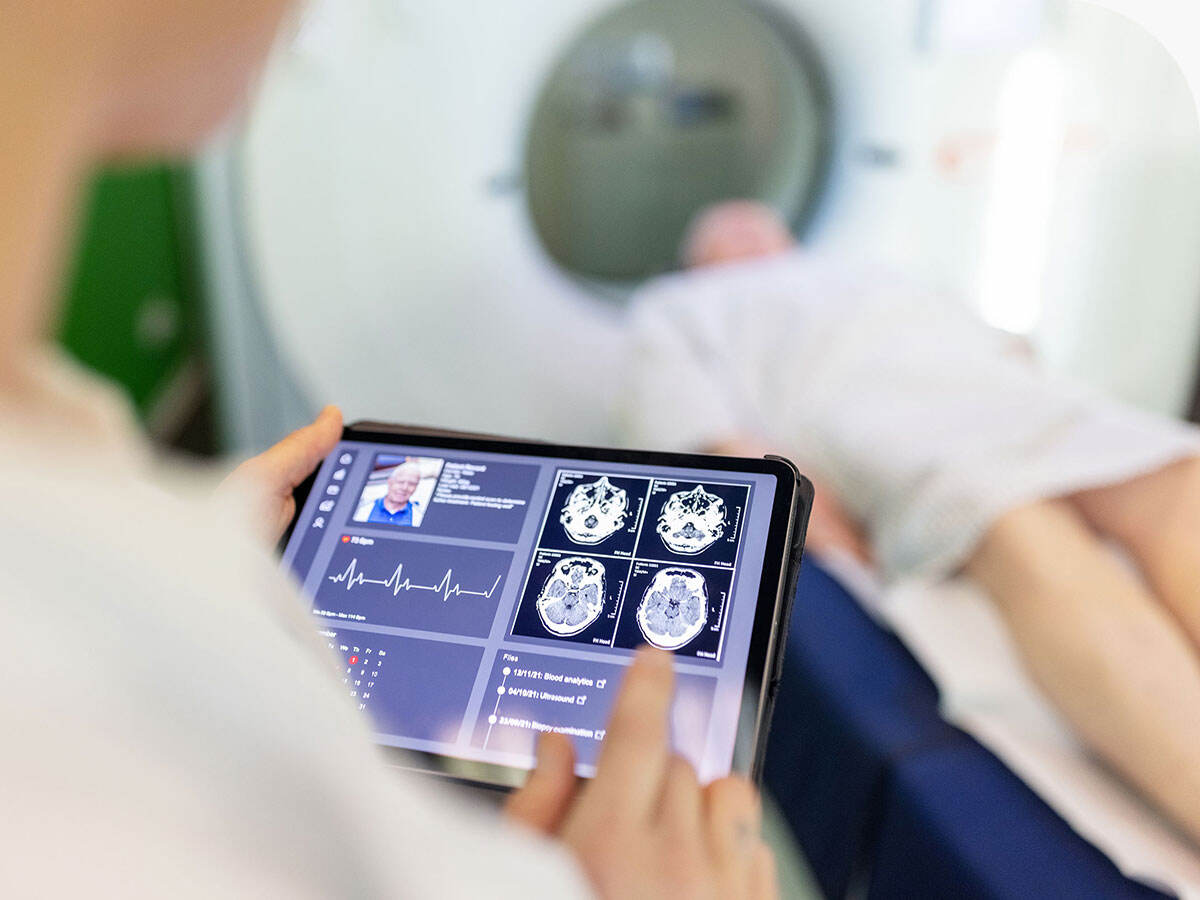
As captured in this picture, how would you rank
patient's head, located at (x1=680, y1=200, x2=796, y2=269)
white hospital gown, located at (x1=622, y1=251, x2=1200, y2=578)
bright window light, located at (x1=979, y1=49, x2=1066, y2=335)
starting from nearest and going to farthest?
white hospital gown, located at (x1=622, y1=251, x2=1200, y2=578) → bright window light, located at (x1=979, y1=49, x2=1066, y2=335) → patient's head, located at (x1=680, y1=200, x2=796, y2=269)

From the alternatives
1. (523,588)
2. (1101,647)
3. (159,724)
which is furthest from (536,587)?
(1101,647)

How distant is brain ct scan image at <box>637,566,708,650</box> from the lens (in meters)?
0.45

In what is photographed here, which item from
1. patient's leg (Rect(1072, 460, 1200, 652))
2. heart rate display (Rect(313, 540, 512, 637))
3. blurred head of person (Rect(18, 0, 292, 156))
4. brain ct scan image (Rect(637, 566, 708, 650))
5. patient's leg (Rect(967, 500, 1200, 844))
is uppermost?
blurred head of person (Rect(18, 0, 292, 156))

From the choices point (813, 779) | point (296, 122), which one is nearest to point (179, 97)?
point (813, 779)

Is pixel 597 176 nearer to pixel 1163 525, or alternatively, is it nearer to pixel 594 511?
pixel 1163 525

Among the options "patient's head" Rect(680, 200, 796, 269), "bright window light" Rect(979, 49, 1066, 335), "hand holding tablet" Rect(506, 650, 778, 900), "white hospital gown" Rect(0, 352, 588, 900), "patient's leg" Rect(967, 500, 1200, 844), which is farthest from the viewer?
"patient's head" Rect(680, 200, 796, 269)

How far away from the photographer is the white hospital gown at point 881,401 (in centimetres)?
88

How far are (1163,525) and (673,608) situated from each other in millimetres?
569

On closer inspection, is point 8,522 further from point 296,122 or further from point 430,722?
point 296,122

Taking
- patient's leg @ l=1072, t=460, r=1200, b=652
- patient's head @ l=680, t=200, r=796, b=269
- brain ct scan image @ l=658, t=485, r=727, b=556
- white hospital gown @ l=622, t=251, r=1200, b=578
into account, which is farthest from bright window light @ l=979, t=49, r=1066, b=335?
brain ct scan image @ l=658, t=485, r=727, b=556

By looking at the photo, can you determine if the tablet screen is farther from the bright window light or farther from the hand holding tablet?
the bright window light

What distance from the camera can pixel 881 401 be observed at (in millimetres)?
1097

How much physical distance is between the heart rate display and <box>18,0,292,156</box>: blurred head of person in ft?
0.84

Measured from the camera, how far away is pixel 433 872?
0.64 feet
